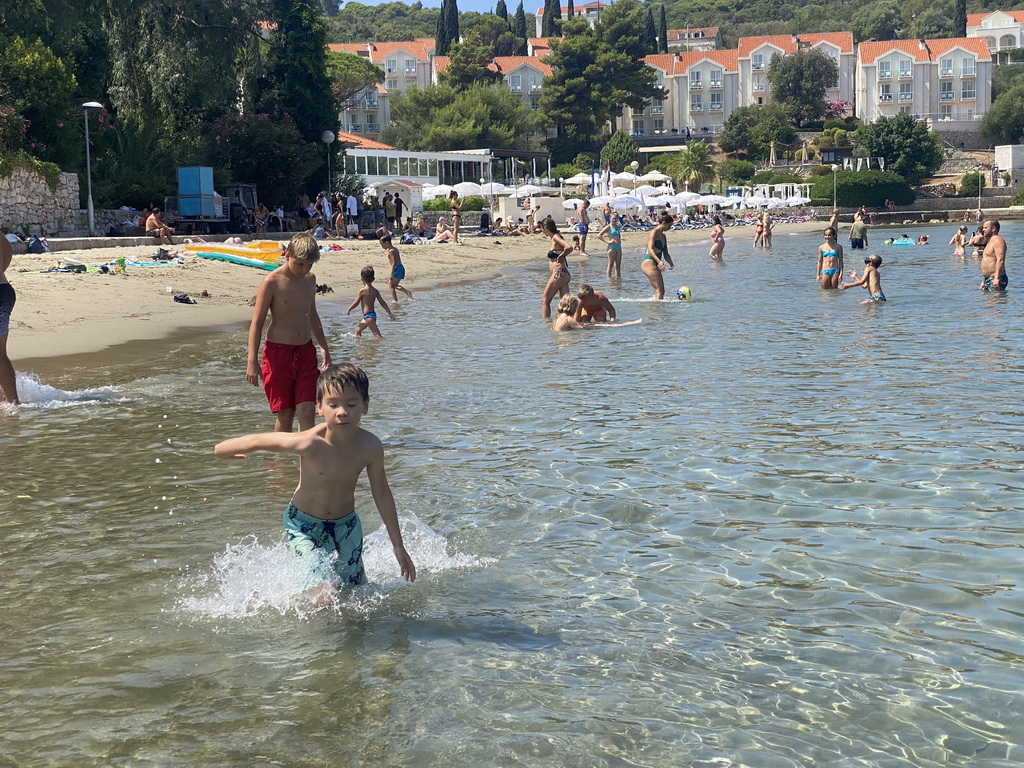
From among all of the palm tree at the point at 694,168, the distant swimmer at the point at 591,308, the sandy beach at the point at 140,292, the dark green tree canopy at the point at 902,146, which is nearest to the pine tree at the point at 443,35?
the palm tree at the point at 694,168

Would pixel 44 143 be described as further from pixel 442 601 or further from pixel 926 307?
pixel 442 601

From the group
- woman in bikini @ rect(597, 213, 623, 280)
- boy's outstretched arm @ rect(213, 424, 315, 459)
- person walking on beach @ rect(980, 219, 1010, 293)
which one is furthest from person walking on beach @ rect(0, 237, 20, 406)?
woman in bikini @ rect(597, 213, 623, 280)

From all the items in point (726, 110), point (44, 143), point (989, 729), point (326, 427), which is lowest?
point (989, 729)

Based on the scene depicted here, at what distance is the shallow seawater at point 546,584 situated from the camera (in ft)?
12.7

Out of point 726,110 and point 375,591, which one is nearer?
point 375,591

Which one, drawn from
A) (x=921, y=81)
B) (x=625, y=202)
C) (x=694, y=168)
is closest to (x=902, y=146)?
(x=694, y=168)

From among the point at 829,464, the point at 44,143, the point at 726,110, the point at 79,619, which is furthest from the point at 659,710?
the point at 726,110

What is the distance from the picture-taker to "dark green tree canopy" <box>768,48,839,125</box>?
99.9 m

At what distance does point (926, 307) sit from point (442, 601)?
50.1ft

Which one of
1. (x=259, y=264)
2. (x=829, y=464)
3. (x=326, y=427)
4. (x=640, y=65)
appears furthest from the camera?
(x=640, y=65)

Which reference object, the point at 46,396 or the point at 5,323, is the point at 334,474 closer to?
the point at 5,323

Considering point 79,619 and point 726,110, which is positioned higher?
point 726,110

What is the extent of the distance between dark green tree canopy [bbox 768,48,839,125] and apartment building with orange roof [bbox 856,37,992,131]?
9.71 meters

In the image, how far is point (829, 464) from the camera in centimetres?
744
